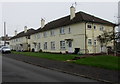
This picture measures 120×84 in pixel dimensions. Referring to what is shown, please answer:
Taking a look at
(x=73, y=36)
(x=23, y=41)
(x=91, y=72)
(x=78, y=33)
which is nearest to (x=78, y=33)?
(x=78, y=33)

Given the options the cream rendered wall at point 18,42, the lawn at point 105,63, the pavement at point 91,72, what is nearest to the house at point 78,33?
the lawn at point 105,63

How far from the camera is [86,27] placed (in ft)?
105

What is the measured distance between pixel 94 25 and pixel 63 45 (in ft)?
25.3

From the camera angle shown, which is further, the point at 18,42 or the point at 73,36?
the point at 18,42

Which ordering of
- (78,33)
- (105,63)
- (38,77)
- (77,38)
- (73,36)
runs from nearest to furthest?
(38,77), (105,63), (78,33), (77,38), (73,36)

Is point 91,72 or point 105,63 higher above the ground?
point 105,63

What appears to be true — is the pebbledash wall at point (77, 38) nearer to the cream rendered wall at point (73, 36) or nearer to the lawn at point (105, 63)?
the cream rendered wall at point (73, 36)

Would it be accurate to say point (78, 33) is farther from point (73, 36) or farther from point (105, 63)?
point (105, 63)

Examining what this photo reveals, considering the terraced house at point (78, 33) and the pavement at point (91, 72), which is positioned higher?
the terraced house at point (78, 33)

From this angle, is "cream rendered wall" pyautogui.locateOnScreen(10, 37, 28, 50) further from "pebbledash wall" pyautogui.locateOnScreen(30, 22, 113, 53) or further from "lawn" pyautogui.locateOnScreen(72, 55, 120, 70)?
"lawn" pyautogui.locateOnScreen(72, 55, 120, 70)

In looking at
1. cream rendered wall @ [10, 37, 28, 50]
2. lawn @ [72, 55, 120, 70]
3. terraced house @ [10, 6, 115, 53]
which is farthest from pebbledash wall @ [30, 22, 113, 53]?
cream rendered wall @ [10, 37, 28, 50]

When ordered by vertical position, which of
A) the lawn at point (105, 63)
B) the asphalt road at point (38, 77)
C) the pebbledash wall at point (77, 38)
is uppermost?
the pebbledash wall at point (77, 38)

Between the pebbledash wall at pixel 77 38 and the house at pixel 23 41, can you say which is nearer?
the pebbledash wall at pixel 77 38

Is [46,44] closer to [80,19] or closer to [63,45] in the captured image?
[63,45]
